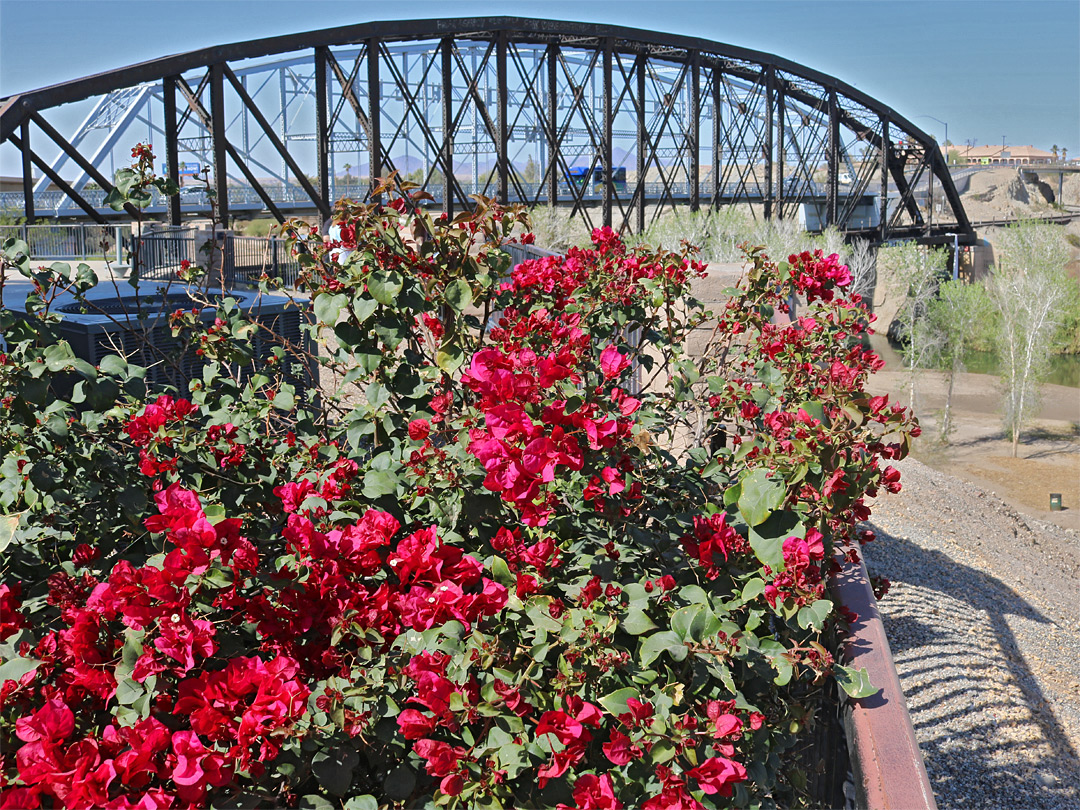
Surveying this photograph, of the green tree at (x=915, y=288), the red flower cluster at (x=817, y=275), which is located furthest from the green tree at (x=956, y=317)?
the red flower cluster at (x=817, y=275)

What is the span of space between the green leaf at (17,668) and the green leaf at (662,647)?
3.86ft

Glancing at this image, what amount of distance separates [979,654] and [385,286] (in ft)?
18.4

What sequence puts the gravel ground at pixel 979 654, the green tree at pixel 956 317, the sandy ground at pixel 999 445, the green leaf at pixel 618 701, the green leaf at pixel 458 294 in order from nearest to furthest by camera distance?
1. the green leaf at pixel 618 701
2. the green leaf at pixel 458 294
3. the gravel ground at pixel 979 654
4. the sandy ground at pixel 999 445
5. the green tree at pixel 956 317

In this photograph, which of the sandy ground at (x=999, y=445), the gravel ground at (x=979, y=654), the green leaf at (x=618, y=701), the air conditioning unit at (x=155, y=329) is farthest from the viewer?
the sandy ground at (x=999, y=445)

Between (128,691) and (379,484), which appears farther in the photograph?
(379,484)

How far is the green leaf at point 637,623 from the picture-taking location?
1.81 metres

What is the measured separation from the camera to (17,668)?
1697mm

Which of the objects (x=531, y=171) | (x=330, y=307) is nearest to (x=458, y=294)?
(x=330, y=307)

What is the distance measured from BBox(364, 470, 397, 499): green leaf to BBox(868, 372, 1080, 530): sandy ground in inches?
780

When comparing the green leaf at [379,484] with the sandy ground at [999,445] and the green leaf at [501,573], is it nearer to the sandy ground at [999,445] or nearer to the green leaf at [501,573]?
the green leaf at [501,573]

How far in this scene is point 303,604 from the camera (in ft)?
6.10

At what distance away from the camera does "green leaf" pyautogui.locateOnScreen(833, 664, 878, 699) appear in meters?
2.23

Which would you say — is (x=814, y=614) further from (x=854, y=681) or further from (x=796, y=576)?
(x=854, y=681)

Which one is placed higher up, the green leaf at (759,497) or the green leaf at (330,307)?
the green leaf at (330,307)
